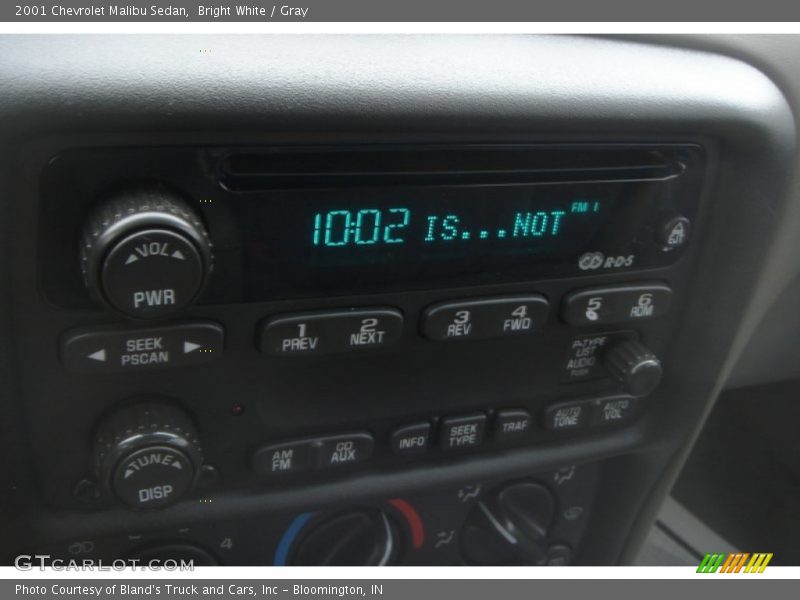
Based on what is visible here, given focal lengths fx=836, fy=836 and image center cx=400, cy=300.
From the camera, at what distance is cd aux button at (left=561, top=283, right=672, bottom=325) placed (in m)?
0.76

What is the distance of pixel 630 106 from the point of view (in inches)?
26.7

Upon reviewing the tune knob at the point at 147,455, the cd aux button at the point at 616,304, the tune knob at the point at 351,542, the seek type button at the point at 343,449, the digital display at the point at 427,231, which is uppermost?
the digital display at the point at 427,231

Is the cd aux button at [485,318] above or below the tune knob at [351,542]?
above

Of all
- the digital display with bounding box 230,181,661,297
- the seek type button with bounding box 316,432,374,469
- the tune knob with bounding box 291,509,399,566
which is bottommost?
the tune knob with bounding box 291,509,399,566

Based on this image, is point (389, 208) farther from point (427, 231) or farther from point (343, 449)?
point (343, 449)

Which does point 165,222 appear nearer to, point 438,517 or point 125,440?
point 125,440

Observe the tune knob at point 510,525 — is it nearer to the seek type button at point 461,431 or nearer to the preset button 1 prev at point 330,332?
the seek type button at point 461,431

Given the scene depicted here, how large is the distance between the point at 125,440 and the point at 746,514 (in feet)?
3.43

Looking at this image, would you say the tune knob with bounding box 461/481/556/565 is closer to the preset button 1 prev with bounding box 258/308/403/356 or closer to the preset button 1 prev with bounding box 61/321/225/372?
the preset button 1 prev with bounding box 258/308/403/356

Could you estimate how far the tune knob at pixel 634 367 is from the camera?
2.62 feet

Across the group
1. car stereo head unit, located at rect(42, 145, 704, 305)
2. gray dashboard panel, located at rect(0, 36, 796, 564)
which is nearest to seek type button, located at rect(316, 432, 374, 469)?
gray dashboard panel, located at rect(0, 36, 796, 564)

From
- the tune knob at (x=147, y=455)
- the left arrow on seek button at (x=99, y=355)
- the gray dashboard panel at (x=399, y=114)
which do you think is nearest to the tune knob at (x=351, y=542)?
the gray dashboard panel at (x=399, y=114)

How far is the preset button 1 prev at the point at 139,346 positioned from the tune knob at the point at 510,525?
41 centimetres

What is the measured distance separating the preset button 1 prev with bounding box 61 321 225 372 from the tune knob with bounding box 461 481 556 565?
407 mm
